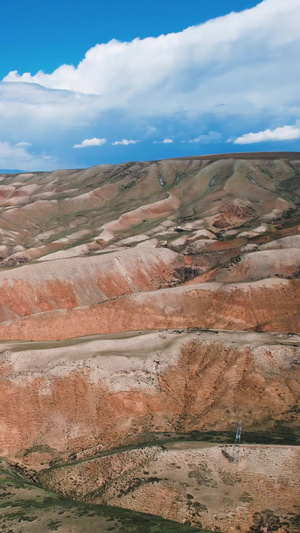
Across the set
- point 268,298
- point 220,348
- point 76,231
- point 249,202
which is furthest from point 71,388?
point 249,202

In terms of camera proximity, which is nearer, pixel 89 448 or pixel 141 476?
pixel 141 476

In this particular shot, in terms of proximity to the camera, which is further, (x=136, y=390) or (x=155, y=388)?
(x=155, y=388)

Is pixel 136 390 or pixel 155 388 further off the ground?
pixel 136 390

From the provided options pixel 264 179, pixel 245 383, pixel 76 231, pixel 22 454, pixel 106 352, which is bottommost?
pixel 22 454

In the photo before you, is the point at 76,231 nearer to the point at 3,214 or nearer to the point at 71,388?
the point at 3,214

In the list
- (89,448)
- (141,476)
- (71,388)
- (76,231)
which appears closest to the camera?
(141,476)

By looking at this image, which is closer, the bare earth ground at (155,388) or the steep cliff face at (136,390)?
the bare earth ground at (155,388)

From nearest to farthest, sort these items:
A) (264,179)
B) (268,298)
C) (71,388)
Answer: (71,388) → (268,298) → (264,179)

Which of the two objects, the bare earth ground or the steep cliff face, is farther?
the steep cliff face
